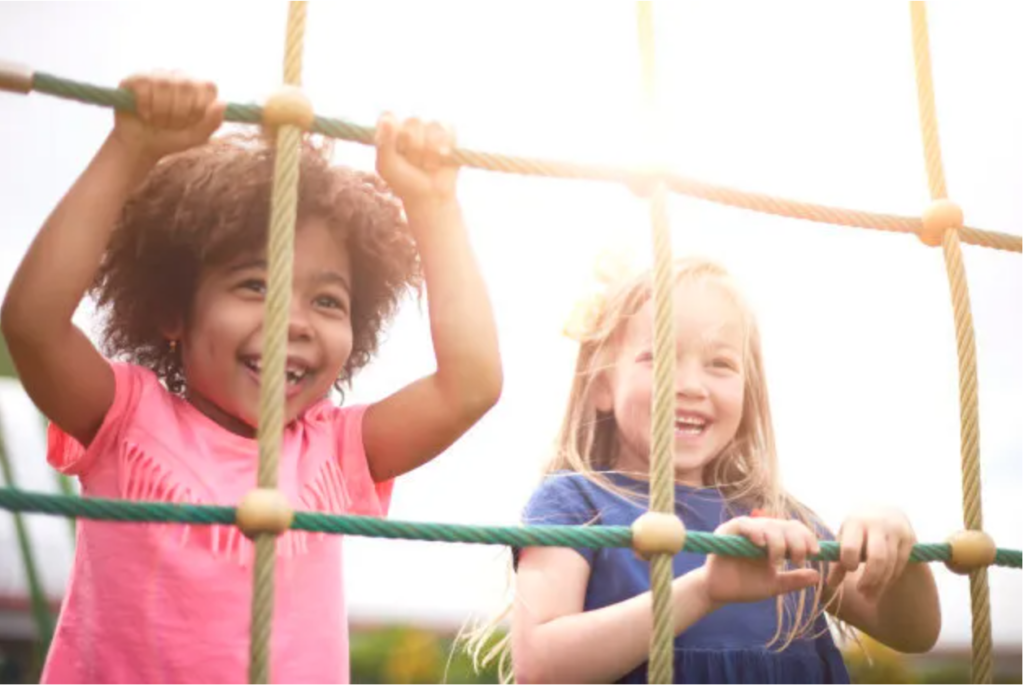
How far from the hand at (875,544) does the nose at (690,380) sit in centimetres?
25

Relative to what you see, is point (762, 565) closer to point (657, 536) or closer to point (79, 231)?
point (657, 536)

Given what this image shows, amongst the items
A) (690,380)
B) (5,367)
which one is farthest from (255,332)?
(5,367)

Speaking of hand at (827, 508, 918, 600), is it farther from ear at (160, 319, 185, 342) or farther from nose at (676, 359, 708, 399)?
ear at (160, 319, 185, 342)

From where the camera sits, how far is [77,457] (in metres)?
1.12

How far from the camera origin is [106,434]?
1.10 m

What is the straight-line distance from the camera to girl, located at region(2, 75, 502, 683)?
980mm

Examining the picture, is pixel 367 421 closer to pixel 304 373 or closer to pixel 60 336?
pixel 304 373

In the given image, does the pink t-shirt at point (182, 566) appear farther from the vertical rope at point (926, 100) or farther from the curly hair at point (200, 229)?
the vertical rope at point (926, 100)

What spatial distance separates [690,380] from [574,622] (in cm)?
31

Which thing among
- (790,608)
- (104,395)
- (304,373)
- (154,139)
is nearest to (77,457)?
(104,395)

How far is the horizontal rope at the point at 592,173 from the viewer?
93 cm

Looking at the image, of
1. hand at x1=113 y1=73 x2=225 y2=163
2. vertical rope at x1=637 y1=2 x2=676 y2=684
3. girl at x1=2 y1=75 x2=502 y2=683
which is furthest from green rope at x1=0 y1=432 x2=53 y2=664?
vertical rope at x1=637 y1=2 x2=676 y2=684

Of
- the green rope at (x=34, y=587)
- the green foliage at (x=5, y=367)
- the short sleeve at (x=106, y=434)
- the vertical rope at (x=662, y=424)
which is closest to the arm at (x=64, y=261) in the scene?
the short sleeve at (x=106, y=434)

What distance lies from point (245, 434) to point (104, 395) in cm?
15
